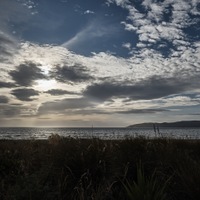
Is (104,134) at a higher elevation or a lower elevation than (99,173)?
higher

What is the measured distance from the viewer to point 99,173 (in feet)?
22.6

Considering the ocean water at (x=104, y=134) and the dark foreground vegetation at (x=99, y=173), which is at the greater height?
the ocean water at (x=104, y=134)

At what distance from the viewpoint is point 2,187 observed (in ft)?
20.0

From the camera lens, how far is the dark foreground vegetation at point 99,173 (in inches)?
219

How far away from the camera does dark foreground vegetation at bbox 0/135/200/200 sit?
5562 mm

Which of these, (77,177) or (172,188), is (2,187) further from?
(172,188)

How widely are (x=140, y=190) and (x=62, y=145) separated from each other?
10.8ft

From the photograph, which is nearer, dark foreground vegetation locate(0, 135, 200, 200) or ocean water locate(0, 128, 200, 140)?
dark foreground vegetation locate(0, 135, 200, 200)

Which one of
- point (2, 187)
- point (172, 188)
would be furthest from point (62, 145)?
point (172, 188)

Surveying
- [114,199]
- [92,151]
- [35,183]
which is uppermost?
[92,151]

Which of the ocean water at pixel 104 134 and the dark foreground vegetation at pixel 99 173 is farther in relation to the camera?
the ocean water at pixel 104 134

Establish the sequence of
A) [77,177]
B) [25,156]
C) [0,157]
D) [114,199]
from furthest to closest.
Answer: [25,156] → [0,157] → [77,177] → [114,199]

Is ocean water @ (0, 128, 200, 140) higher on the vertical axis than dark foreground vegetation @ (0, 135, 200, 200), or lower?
higher

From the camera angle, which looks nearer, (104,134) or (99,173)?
(99,173)
